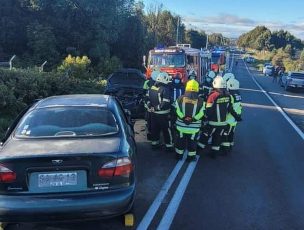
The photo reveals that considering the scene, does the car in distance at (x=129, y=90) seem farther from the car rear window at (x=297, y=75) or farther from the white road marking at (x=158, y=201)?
the car rear window at (x=297, y=75)

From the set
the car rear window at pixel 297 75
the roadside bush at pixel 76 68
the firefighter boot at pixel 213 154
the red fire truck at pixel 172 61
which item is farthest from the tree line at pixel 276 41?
the firefighter boot at pixel 213 154

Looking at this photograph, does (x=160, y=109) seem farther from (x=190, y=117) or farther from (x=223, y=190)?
(x=223, y=190)

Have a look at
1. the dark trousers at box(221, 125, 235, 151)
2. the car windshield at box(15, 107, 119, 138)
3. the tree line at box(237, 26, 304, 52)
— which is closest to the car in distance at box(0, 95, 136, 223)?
the car windshield at box(15, 107, 119, 138)

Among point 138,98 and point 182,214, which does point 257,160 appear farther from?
point 138,98

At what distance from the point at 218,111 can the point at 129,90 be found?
16.4 ft

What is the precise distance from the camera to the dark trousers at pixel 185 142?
9.36 meters

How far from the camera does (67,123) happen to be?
5922 mm

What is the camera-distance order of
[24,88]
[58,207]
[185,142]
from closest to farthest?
[58,207] → [185,142] → [24,88]

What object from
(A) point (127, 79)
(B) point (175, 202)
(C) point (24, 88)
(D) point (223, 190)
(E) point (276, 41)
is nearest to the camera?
(B) point (175, 202)

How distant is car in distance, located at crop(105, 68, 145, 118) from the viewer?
13617 millimetres

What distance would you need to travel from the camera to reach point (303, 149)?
1121 cm

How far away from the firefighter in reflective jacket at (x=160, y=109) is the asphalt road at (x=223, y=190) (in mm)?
355

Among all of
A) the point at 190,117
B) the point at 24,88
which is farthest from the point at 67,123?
the point at 24,88

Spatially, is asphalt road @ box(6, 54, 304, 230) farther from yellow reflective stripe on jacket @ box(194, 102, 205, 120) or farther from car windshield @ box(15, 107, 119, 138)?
car windshield @ box(15, 107, 119, 138)
